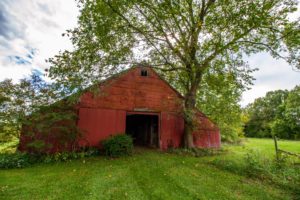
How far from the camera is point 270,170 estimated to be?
6.86 metres

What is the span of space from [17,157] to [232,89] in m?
10.7

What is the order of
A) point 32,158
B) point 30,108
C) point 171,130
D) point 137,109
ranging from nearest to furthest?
1. point 30,108
2. point 32,158
3. point 137,109
4. point 171,130

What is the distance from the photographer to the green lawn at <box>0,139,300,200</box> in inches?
198

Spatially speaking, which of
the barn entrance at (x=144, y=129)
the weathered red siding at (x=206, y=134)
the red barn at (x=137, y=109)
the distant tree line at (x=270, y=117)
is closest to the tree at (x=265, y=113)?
the distant tree line at (x=270, y=117)

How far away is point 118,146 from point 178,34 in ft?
22.8

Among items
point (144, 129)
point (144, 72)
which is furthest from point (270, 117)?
point (144, 72)

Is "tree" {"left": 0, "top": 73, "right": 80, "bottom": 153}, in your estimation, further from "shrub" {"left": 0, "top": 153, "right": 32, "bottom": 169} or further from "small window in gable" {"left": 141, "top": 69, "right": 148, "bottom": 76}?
"small window in gable" {"left": 141, "top": 69, "right": 148, "bottom": 76}

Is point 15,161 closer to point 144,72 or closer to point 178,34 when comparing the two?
point 144,72

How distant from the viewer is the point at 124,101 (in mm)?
11398

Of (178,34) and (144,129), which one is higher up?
(178,34)

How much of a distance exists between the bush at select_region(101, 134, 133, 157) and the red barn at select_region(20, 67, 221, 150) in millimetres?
1065

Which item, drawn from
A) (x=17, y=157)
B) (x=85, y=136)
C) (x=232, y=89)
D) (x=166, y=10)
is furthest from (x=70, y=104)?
(x=232, y=89)

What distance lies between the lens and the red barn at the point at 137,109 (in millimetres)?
10422

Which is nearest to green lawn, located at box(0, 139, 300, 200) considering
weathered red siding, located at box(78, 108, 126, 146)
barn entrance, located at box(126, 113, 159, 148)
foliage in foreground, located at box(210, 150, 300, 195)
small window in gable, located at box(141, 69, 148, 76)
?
foliage in foreground, located at box(210, 150, 300, 195)
